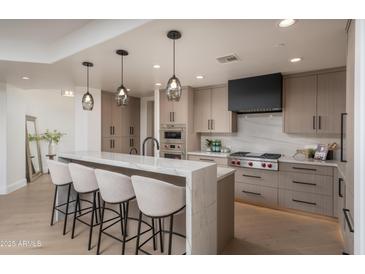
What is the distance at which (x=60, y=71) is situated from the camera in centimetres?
330

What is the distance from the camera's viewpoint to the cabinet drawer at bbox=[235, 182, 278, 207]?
3459 millimetres

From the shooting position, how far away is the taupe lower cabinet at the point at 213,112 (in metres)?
→ 4.17

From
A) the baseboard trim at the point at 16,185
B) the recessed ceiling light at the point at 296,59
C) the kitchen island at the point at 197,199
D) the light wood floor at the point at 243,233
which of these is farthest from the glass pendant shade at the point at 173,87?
Answer: the baseboard trim at the point at 16,185

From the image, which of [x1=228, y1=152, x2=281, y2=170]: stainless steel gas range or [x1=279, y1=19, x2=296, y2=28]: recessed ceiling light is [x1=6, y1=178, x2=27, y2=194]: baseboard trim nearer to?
[x1=228, y1=152, x2=281, y2=170]: stainless steel gas range

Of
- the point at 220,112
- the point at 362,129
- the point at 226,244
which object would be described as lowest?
the point at 226,244

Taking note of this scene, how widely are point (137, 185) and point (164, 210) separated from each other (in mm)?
316

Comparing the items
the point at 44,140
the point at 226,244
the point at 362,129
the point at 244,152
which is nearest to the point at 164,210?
the point at 226,244

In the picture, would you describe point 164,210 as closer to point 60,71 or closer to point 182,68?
point 182,68

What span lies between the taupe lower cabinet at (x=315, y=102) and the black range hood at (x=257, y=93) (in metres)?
0.20

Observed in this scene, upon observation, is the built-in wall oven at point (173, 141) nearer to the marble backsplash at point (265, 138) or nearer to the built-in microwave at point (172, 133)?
the built-in microwave at point (172, 133)

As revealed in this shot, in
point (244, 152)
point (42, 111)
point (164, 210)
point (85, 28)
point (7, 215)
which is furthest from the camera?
point (42, 111)

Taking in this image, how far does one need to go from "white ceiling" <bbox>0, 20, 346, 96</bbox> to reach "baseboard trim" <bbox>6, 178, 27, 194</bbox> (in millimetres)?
2279

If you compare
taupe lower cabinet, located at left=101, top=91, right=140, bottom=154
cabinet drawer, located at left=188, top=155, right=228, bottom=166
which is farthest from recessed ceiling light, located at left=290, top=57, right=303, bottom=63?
taupe lower cabinet, located at left=101, top=91, right=140, bottom=154
